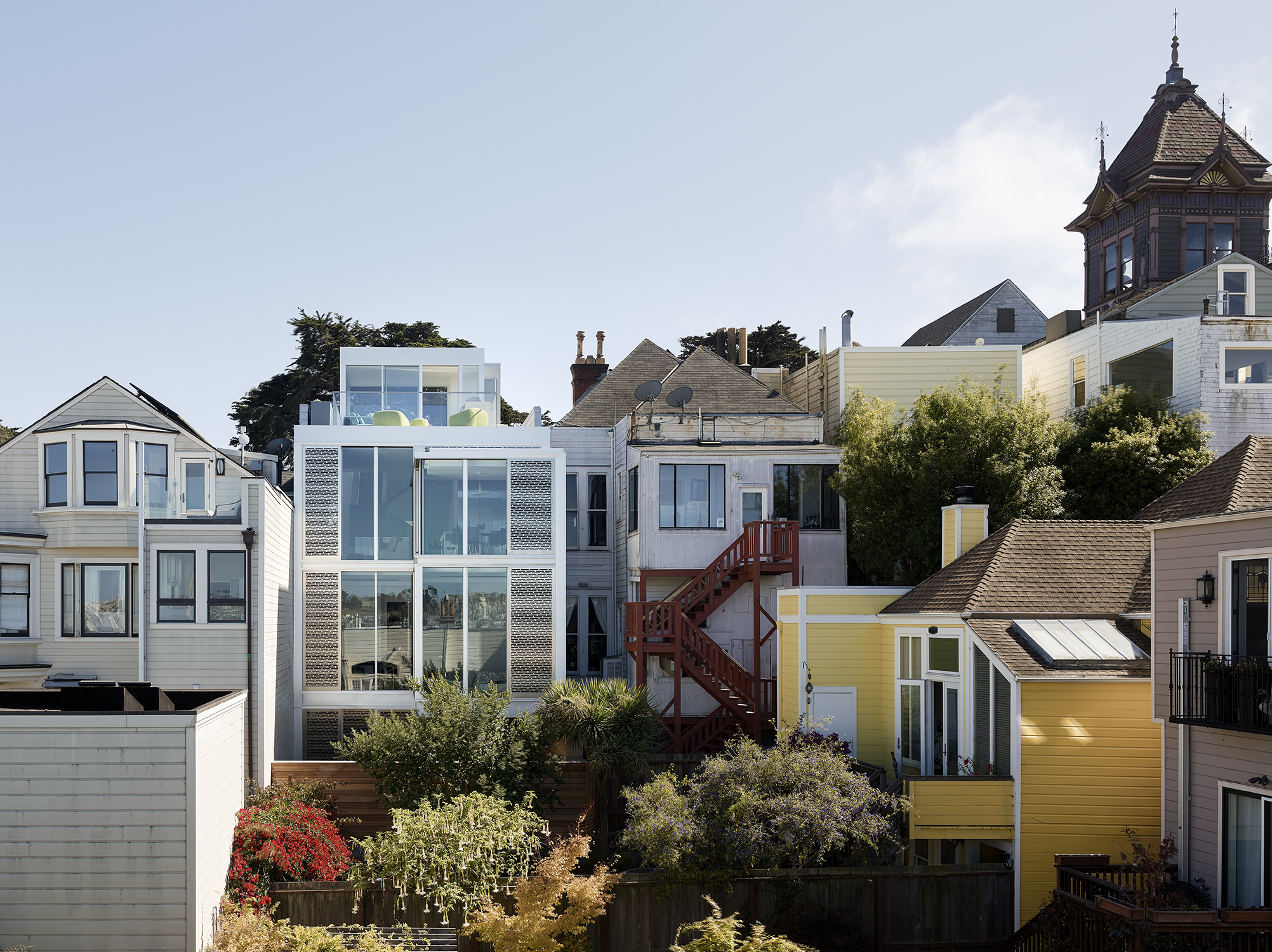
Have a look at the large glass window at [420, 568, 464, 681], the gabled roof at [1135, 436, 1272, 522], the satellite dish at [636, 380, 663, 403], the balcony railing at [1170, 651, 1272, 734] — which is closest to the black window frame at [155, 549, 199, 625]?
the large glass window at [420, 568, 464, 681]

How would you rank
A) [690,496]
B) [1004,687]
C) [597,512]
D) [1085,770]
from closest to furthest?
[1085,770], [1004,687], [690,496], [597,512]

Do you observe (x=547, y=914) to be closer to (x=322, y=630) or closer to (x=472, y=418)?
(x=322, y=630)

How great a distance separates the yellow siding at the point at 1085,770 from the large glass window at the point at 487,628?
11.4 meters

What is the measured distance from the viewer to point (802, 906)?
15.9 meters

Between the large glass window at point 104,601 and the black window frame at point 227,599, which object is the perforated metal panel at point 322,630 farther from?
the large glass window at point 104,601

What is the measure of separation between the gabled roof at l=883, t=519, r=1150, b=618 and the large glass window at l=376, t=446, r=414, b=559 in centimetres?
1066

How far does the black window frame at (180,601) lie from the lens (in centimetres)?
2234

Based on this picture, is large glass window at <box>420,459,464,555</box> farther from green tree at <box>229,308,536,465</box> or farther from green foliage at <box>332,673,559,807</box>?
green tree at <box>229,308,536,465</box>

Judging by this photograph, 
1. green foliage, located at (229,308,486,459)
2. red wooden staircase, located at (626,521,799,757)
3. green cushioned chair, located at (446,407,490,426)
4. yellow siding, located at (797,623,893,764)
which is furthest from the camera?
green foliage, located at (229,308,486,459)

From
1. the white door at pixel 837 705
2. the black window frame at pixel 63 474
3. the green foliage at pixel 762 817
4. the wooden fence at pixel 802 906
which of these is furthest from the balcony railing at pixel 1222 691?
the black window frame at pixel 63 474

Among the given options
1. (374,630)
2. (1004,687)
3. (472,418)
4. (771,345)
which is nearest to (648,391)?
(472,418)

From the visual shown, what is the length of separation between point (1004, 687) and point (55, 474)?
19311mm

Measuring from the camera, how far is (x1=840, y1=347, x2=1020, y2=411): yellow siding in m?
29.0

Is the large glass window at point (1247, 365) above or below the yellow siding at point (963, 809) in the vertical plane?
above
